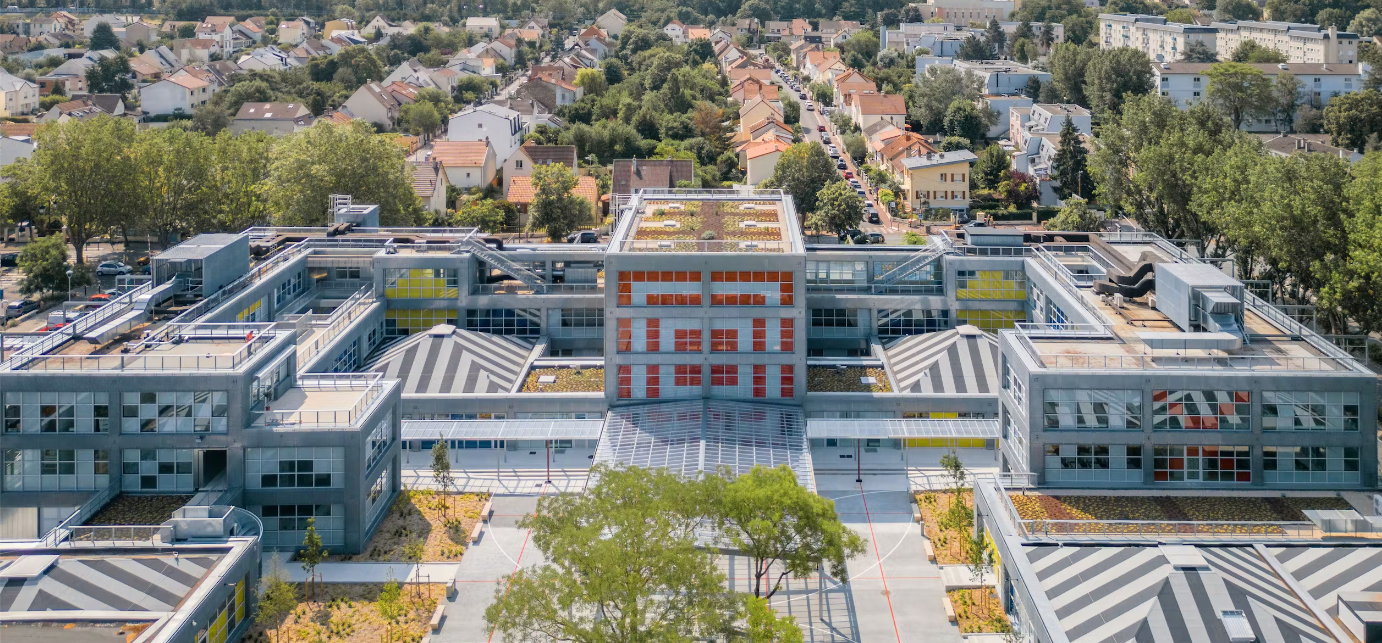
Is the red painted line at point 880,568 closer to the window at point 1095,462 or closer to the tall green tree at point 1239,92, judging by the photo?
the window at point 1095,462

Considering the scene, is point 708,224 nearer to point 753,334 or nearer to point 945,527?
point 753,334

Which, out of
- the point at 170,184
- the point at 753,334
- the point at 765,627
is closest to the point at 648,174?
the point at 170,184

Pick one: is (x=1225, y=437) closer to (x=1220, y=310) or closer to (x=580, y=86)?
(x=1220, y=310)

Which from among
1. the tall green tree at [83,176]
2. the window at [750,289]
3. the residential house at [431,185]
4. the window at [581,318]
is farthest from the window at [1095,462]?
the tall green tree at [83,176]

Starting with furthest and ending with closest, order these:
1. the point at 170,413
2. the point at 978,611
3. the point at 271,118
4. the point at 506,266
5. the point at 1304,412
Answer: the point at 271,118 < the point at 506,266 < the point at 1304,412 < the point at 170,413 < the point at 978,611

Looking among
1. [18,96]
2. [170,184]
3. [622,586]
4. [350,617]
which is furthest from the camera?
[18,96]

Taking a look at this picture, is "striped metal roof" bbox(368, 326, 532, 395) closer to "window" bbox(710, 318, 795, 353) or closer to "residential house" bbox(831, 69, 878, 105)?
"window" bbox(710, 318, 795, 353)

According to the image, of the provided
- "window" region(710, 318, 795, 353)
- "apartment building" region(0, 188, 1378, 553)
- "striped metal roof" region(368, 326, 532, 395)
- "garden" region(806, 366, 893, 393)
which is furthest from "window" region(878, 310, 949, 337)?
"striped metal roof" region(368, 326, 532, 395)
